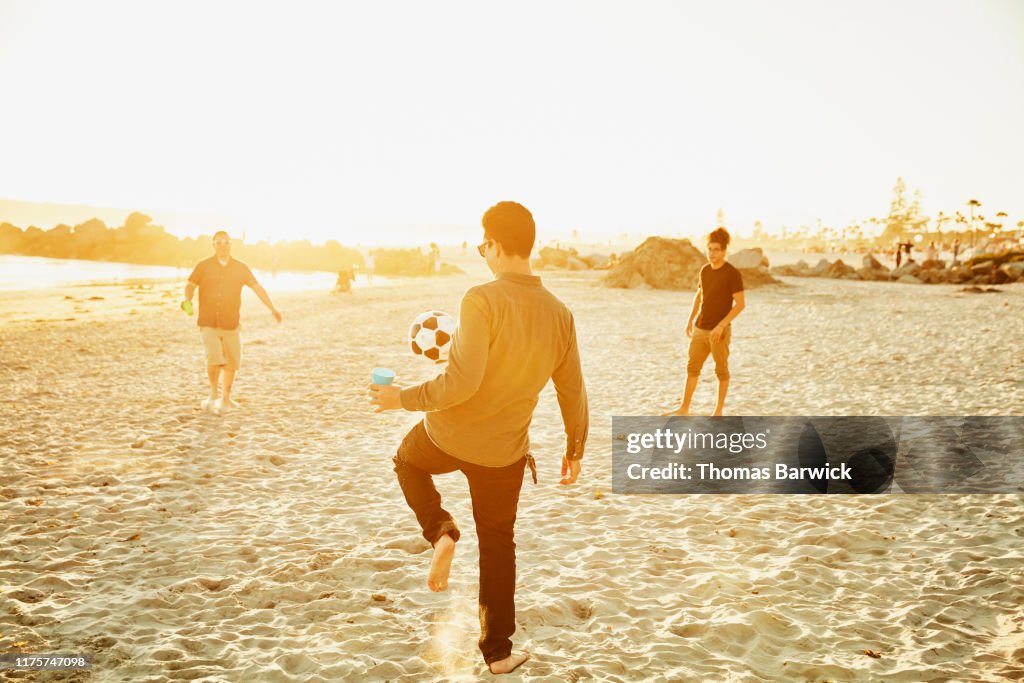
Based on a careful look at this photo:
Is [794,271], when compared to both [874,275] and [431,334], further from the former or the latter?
[431,334]

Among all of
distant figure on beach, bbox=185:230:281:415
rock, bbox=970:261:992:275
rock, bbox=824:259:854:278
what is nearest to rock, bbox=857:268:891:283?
rock, bbox=824:259:854:278

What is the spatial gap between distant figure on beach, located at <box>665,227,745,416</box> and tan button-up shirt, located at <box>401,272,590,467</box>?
16.8ft

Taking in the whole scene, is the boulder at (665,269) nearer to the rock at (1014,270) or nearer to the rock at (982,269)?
the rock at (982,269)

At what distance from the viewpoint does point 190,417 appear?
884 cm

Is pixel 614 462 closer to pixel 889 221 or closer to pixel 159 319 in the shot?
pixel 159 319

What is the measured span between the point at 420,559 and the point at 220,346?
5.63m

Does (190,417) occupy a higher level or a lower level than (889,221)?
lower

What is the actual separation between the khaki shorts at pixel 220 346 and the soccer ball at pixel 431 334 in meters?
5.34

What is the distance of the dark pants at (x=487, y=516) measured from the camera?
317 cm

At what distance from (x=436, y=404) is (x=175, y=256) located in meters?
65.2

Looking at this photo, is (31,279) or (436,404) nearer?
(436,404)

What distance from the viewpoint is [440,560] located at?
3.38 meters

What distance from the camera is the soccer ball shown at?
14.6 feet

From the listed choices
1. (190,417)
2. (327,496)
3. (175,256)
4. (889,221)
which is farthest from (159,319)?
(889,221)
